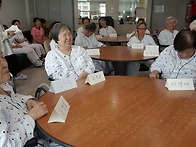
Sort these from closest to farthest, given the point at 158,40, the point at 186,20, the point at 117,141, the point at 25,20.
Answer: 1. the point at 117,141
2. the point at 158,40
3. the point at 25,20
4. the point at 186,20

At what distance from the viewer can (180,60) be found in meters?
1.94

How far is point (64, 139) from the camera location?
35.3 inches

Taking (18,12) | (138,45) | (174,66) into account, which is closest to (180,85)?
(174,66)

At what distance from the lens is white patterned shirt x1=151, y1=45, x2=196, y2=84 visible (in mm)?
1917

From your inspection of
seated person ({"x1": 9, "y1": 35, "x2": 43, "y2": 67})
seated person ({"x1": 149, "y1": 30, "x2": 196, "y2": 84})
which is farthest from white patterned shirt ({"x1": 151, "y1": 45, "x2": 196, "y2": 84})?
seated person ({"x1": 9, "y1": 35, "x2": 43, "y2": 67})

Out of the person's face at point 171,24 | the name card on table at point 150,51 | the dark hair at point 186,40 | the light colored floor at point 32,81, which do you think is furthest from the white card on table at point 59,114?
the person's face at point 171,24

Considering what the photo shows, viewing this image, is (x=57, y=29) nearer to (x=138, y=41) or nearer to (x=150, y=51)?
(x=150, y=51)

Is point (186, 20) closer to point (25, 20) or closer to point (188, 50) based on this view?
point (25, 20)

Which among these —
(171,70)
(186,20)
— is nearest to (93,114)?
(171,70)

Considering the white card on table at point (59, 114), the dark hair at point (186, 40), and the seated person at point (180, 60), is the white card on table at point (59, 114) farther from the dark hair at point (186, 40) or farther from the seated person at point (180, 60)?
the dark hair at point (186, 40)

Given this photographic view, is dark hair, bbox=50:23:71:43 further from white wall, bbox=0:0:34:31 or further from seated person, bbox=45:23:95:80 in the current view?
white wall, bbox=0:0:34:31

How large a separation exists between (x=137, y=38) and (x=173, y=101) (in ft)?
8.41

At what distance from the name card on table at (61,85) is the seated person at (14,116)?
0.65ft

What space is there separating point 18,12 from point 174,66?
5.92 m
